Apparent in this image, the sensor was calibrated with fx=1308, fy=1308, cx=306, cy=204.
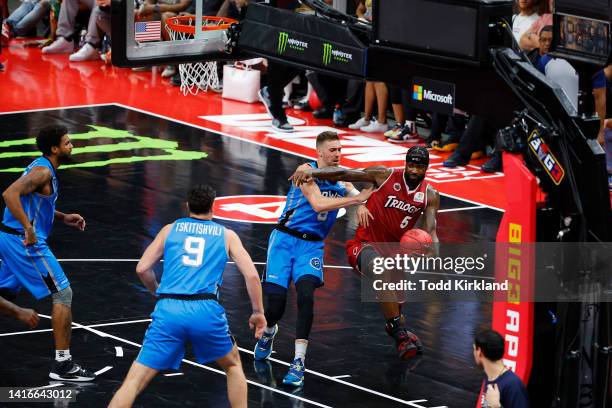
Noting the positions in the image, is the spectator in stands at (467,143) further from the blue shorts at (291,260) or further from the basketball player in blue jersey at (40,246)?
the basketball player in blue jersey at (40,246)

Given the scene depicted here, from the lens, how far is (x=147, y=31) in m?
13.3

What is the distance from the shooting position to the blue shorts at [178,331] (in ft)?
29.6

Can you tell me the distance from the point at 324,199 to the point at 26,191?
7.96 ft

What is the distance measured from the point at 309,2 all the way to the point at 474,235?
4614 millimetres

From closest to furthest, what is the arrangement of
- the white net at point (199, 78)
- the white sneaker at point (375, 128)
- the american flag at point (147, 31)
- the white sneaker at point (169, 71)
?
the american flag at point (147, 31)
the white sneaker at point (375, 128)
the white net at point (199, 78)
the white sneaker at point (169, 71)

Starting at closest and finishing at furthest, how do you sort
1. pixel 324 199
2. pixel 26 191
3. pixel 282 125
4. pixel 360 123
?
pixel 26 191 → pixel 324 199 → pixel 282 125 → pixel 360 123

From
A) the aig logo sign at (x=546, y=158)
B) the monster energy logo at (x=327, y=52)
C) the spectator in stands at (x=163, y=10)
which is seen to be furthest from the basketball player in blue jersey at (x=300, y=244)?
the spectator in stands at (x=163, y=10)

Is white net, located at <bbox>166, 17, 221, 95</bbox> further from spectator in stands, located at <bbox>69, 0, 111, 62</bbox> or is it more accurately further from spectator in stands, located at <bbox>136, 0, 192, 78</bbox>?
spectator in stands, located at <bbox>69, 0, 111, 62</bbox>

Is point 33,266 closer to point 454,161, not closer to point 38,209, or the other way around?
point 38,209

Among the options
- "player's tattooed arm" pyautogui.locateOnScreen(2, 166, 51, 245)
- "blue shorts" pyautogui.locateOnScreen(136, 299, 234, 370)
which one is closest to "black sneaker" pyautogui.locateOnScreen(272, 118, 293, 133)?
"player's tattooed arm" pyautogui.locateOnScreen(2, 166, 51, 245)

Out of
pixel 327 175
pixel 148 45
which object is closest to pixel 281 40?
pixel 148 45

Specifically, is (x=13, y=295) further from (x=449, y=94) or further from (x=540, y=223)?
(x=540, y=223)

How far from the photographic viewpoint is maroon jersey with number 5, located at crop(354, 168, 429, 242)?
11508mm

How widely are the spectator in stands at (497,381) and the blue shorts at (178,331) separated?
196 centimetres
